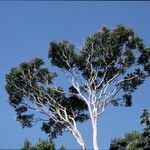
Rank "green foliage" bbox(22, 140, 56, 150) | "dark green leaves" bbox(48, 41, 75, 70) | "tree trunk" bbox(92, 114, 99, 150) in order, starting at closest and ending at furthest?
"green foliage" bbox(22, 140, 56, 150) < "tree trunk" bbox(92, 114, 99, 150) < "dark green leaves" bbox(48, 41, 75, 70)

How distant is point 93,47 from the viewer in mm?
32875

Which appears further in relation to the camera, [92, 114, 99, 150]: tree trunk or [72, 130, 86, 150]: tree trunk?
[72, 130, 86, 150]: tree trunk

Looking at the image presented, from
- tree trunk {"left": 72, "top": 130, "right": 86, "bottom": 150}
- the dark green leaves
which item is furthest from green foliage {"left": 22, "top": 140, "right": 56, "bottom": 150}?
the dark green leaves

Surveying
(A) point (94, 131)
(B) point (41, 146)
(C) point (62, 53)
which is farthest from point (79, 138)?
(C) point (62, 53)

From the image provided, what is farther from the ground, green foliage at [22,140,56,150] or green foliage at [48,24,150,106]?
green foliage at [48,24,150,106]

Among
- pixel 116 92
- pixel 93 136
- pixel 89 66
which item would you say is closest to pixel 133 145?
pixel 93 136

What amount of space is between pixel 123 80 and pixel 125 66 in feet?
4.09

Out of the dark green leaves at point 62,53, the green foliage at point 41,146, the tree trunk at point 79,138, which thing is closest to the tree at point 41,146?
the green foliage at point 41,146

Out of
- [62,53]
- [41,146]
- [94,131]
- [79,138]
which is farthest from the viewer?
[62,53]

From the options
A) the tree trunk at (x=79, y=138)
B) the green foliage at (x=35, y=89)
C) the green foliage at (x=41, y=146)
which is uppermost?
the green foliage at (x=35, y=89)

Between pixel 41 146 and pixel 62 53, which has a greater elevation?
pixel 62 53

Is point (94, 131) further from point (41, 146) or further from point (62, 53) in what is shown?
point (62, 53)

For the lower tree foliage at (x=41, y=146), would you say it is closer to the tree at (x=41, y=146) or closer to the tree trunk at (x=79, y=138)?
the tree at (x=41, y=146)

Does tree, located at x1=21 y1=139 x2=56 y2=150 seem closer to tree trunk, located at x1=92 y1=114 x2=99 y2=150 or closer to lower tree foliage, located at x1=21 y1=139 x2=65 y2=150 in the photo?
lower tree foliage, located at x1=21 y1=139 x2=65 y2=150
